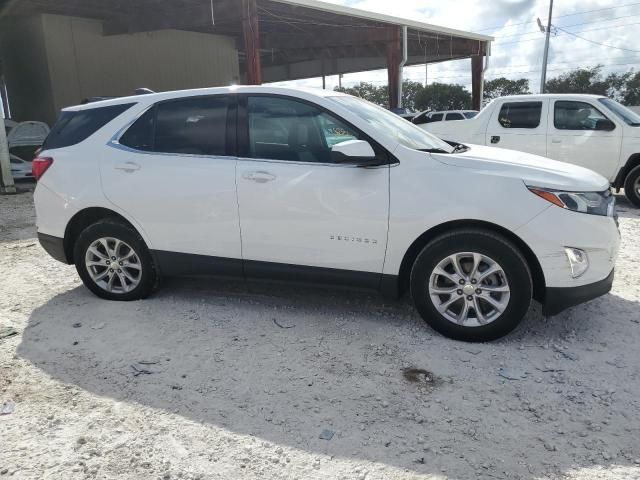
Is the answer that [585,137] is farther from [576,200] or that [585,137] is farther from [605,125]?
[576,200]

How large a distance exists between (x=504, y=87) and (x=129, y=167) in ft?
190

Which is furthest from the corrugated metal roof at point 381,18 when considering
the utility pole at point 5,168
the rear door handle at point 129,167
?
the rear door handle at point 129,167

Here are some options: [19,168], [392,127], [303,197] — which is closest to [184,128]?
[303,197]

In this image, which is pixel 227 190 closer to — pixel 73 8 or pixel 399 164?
pixel 399 164

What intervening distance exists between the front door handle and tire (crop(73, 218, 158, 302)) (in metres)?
1.15

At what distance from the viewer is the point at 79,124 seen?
448 centimetres

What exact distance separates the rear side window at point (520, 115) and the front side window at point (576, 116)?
28 cm

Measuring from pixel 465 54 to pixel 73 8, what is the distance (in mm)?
16968

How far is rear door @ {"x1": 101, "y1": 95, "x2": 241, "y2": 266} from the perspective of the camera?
12.9ft

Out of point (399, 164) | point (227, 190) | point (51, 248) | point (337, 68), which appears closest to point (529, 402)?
point (399, 164)

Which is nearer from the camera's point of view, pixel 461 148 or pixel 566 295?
pixel 566 295

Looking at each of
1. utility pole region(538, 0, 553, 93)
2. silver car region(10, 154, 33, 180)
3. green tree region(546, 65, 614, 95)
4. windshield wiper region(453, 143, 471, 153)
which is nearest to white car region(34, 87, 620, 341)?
windshield wiper region(453, 143, 471, 153)

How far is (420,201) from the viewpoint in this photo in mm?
3441

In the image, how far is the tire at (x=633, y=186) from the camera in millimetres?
8031
